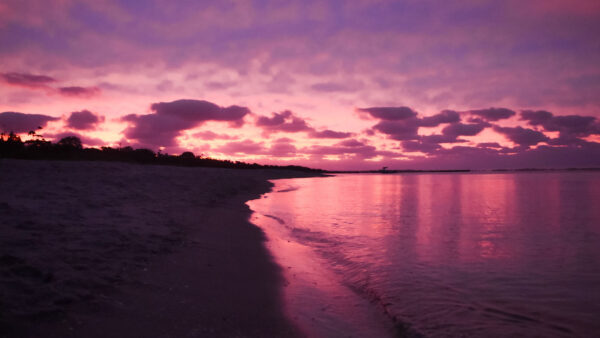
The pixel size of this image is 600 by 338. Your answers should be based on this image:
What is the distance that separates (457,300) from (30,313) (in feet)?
28.2

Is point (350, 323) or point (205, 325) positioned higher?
point (205, 325)

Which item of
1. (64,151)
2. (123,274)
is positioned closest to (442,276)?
(123,274)

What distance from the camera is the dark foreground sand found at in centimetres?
533

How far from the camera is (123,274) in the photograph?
7.41 metres

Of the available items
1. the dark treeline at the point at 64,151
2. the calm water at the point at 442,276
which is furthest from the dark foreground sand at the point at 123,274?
the dark treeline at the point at 64,151

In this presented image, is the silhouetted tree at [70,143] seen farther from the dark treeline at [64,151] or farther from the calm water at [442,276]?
the calm water at [442,276]

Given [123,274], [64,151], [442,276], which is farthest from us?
[64,151]

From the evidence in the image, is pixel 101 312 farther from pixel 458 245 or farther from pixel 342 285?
pixel 458 245

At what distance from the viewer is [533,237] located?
1594 cm

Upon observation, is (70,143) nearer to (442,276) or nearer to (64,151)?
(64,151)

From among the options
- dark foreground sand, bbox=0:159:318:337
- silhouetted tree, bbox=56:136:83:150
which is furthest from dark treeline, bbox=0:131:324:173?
dark foreground sand, bbox=0:159:318:337

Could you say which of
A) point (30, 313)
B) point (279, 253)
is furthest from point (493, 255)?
point (30, 313)

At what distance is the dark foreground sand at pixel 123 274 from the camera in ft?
17.5

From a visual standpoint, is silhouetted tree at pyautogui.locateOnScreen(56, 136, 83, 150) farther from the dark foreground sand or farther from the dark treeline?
the dark foreground sand
